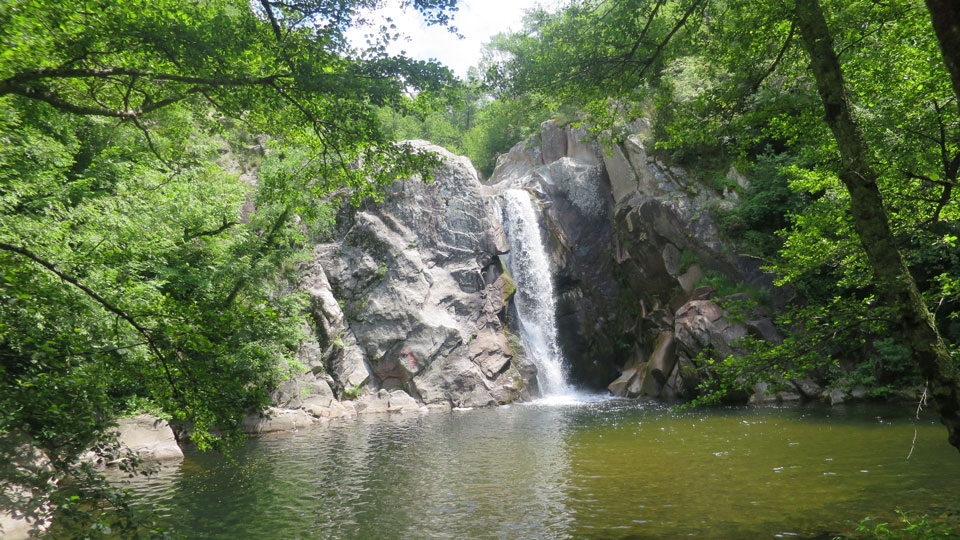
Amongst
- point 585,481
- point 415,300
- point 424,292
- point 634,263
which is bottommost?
point 585,481

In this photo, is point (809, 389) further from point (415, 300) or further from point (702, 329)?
point (415, 300)

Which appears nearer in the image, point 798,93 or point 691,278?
point 798,93

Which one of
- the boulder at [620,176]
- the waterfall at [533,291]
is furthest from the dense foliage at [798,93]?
the waterfall at [533,291]

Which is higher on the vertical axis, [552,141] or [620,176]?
[552,141]

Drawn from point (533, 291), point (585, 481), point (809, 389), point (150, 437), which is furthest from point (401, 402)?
point (809, 389)

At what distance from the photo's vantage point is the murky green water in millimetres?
7660

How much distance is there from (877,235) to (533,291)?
26483mm

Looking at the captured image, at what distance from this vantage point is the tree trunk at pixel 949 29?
2.44 metres

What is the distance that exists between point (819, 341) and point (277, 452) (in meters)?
13.7

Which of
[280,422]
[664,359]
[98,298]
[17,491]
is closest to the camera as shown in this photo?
[98,298]

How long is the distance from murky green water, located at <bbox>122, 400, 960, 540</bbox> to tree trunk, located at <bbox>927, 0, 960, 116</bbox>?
20.7 feet

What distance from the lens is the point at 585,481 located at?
32.9 ft

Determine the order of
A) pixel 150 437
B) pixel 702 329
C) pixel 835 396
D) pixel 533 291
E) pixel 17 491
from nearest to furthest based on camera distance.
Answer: pixel 17 491 → pixel 150 437 → pixel 835 396 → pixel 702 329 → pixel 533 291

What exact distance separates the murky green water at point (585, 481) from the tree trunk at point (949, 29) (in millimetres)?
6322
